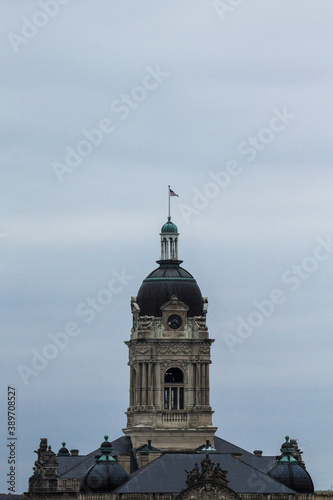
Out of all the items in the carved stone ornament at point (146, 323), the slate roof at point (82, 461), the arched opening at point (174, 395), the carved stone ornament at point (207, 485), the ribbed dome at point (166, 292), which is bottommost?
the carved stone ornament at point (207, 485)

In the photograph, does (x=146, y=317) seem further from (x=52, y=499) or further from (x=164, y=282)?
(x=52, y=499)

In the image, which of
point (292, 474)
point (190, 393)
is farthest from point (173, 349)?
point (292, 474)

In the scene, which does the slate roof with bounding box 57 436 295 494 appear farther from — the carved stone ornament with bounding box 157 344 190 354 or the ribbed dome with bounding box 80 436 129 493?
the carved stone ornament with bounding box 157 344 190 354

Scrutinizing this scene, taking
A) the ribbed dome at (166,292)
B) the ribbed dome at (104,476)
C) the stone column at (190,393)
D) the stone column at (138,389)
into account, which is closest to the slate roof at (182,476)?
the ribbed dome at (104,476)

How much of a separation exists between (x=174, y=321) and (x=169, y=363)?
12.8 feet

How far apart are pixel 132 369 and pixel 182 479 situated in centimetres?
2005

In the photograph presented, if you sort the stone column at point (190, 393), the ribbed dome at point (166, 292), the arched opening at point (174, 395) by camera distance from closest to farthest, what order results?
the stone column at point (190, 393) → the arched opening at point (174, 395) → the ribbed dome at point (166, 292)

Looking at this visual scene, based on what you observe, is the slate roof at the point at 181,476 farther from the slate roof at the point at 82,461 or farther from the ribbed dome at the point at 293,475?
the ribbed dome at the point at 293,475

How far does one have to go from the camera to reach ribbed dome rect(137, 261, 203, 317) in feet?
649

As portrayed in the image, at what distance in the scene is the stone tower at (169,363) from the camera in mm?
195375

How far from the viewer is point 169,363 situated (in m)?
197

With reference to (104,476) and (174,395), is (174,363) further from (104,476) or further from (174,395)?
(104,476)

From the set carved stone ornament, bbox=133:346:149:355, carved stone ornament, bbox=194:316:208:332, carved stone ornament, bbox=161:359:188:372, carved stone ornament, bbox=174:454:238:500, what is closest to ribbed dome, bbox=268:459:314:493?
carved stone ornament, bbox=174:454:238:500

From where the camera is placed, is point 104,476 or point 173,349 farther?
point 173,349
